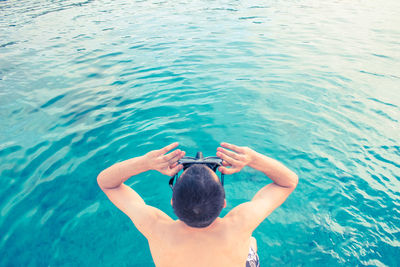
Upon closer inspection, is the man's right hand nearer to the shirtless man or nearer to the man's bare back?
the shirtless man

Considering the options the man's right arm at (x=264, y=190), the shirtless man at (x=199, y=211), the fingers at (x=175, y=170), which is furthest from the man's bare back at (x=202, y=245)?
the fingers at (x=175, y=170)

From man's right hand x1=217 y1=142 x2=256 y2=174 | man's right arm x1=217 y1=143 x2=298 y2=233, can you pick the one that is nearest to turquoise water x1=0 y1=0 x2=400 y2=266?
man's right arm x1=217 y1=143 x2=298 y2=233

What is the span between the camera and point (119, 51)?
10516mm

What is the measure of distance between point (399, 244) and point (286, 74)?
587cm

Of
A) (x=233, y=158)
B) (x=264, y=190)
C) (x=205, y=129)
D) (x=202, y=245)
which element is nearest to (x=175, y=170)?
(x=233, y=158)

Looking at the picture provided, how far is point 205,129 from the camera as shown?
539cm

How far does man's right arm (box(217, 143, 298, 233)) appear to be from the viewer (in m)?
1.83

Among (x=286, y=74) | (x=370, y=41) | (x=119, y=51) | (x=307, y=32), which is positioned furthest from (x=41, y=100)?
(x=370, y=41)

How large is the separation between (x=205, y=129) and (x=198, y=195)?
3924mm

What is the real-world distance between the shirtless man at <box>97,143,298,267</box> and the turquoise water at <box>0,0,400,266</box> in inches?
62.5

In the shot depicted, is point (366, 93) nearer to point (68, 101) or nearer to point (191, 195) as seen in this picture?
point (191, 195)

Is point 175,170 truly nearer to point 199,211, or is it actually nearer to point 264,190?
point 199,211

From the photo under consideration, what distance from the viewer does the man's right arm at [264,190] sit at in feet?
5.99

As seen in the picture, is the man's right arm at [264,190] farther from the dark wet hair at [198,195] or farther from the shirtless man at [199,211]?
the dark wet hair at [198,195]
